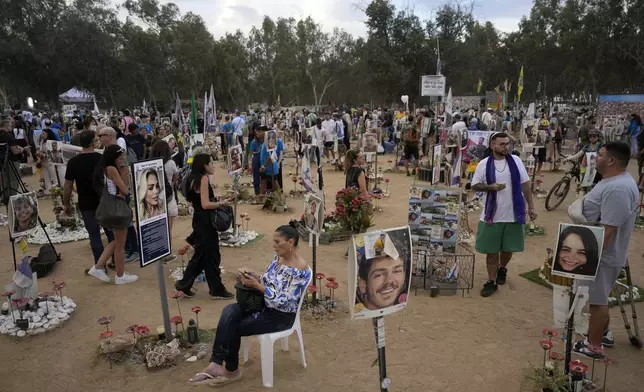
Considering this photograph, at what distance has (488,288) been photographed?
18.1ft

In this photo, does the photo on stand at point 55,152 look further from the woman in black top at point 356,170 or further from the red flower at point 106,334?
the red flower at point 106,334

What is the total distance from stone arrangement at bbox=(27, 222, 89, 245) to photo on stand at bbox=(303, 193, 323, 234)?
495 cm

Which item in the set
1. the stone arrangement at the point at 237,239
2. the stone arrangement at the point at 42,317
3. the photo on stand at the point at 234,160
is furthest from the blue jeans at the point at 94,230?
the photo on stand at the point at 234,160

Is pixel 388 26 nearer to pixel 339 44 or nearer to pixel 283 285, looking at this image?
pixel 339 44

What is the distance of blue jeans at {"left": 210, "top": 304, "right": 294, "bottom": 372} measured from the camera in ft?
11.9

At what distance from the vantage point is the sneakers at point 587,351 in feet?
12.8

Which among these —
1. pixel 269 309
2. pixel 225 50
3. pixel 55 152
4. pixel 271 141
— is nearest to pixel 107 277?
pixel 269 309

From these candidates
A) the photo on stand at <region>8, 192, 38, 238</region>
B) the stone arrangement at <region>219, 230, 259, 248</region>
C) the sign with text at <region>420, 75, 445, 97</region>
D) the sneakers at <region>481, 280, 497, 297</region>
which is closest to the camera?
the photo on stand at <region>8, 192, 38, 238</region>

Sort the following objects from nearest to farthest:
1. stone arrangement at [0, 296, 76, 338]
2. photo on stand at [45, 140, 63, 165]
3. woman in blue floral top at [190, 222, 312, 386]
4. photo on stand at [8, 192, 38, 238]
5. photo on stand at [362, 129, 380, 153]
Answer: woman in blue floral top at [190, 222, 312, 386]
stone arrangement at [0, 296, 76, 338]
photo on stand at [8, 192, 38, 238]
photo on stand at [45, 140, 63, 165]
photo on stand at [362, 129, 380, 153]

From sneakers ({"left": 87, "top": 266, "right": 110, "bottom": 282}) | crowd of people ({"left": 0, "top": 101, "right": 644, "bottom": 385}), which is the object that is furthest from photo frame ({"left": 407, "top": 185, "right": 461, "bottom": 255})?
sneakers ({"left": 87, "top": 266, "right": 110, "bottom": 282})

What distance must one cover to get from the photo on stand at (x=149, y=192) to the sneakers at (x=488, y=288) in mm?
3852

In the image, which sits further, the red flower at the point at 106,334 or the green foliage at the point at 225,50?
the green foliage at the point at 225,50

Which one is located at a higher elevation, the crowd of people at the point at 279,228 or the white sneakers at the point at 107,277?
the crowd of people at the point at 279,228

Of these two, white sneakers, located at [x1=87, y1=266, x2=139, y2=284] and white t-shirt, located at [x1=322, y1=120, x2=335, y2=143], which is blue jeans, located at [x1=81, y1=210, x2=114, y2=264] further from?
white t-shirt, located at [x1=322, y1=120, x2=335, y2=143]
